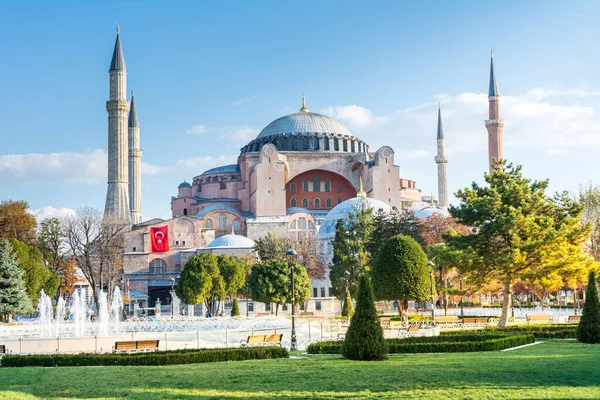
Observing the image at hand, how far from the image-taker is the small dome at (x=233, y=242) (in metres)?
50.0

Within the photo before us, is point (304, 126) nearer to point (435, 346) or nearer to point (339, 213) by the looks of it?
point (339, 213)

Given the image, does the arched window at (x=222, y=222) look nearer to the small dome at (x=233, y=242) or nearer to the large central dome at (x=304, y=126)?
the small dome at (x=233, y=242)

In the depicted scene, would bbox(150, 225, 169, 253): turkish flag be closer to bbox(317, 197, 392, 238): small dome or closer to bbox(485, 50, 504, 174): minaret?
bbox(317, 197, 392, 238): small dome

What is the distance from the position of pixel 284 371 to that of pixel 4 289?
21.1 metres

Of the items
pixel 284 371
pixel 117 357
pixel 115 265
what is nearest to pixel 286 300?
pixel 115 265

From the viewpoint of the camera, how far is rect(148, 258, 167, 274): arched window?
2042 inches

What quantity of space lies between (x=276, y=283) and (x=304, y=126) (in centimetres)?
3167

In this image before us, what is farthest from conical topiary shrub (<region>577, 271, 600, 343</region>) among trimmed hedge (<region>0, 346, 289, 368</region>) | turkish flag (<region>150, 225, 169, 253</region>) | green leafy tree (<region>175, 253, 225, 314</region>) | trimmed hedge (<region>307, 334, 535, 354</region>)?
turkish flag (<region>150, 225, 169, 253</region>)

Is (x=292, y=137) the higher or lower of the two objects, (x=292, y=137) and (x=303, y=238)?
the higher

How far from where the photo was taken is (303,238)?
161ft

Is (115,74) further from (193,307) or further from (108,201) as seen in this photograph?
(193,307)

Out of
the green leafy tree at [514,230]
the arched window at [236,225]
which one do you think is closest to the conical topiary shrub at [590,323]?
the green leafy tree at [514,230]

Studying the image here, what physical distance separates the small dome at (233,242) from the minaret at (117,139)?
21.5 feet

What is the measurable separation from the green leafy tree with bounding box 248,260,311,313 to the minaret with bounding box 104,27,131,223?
2086cm
